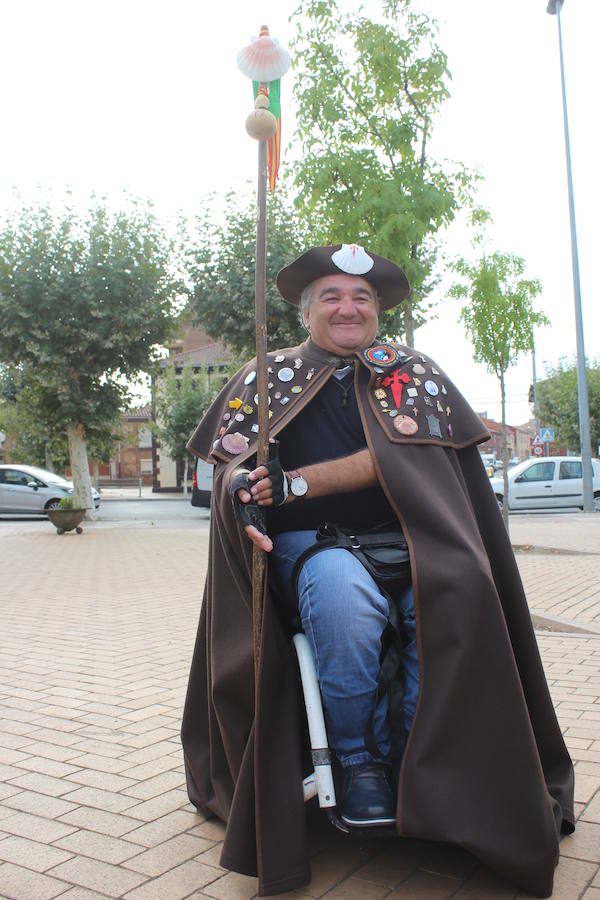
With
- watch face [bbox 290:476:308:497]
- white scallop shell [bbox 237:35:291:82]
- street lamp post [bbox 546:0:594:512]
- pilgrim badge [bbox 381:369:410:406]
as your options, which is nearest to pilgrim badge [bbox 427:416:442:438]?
pilgrim badge [bbox 381:369:410:406]

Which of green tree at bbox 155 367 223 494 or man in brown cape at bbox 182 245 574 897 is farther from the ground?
green tree at bbox 155 367 223 494

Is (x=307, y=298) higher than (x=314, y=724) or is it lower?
higher

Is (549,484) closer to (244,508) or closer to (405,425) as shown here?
(405,425)

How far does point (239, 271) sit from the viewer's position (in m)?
18.3

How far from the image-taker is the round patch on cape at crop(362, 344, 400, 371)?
2604 mm

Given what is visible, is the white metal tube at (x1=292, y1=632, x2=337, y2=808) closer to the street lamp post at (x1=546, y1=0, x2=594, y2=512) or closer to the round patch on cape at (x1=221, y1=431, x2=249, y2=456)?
the round patch on cape at (x1=221, y1=431, x2=249, y2=456)

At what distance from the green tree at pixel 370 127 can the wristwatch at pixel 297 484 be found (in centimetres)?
717

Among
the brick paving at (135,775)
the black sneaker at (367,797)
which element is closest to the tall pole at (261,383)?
the black sneaker at (367,797)

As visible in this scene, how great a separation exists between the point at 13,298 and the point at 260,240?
676 inches

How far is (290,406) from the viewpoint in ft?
8.46

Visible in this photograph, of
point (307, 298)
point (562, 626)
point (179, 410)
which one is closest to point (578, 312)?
point (562, 626)

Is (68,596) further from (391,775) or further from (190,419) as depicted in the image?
(190,419)

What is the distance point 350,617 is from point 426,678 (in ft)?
0.84

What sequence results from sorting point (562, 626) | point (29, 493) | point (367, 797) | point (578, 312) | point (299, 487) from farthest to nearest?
point (29, 493), point (578, 312), point (562, 626), point (299, 487), point (367, 797)
